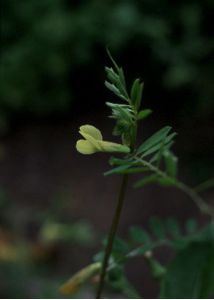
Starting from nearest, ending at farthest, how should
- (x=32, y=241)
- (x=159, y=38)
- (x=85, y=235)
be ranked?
(x=85, y=235) → (x=32, y=241) → (x=159, y=38)

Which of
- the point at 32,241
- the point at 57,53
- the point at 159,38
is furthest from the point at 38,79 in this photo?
the point at 32,241

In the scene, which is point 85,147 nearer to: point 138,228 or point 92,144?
point 92,144

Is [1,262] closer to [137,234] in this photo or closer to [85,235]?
[85,235]

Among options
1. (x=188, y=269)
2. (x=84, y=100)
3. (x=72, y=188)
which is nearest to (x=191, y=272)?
(x=188, y=269)

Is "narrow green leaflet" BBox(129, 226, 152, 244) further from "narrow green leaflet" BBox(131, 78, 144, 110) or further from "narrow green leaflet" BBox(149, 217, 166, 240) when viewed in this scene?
"narrow green leaflet" BBox(131, 78, 144, 110)

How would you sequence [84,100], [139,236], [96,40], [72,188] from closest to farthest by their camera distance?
1. [139,236]
2. [72,188]
3. [96,40]
4. [84,100]

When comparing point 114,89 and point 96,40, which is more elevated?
point 96,40

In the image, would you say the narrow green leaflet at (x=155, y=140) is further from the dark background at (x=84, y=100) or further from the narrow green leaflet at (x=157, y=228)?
the dark background at (x=84, y=100)

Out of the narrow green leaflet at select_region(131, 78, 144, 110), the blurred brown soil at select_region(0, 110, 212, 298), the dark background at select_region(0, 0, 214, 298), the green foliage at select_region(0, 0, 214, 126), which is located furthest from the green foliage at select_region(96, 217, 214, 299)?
the green foliage at select_region(0, 0, 214, 126)
